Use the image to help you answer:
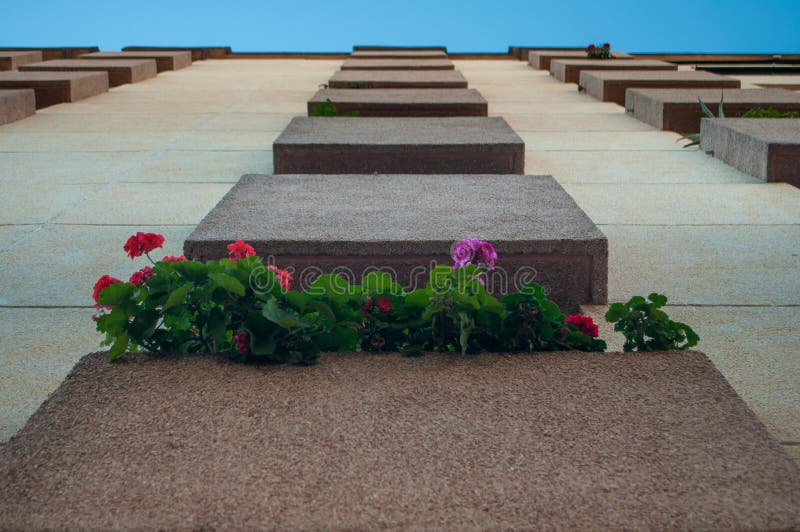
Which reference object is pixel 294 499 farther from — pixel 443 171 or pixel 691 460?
pixel 443 171

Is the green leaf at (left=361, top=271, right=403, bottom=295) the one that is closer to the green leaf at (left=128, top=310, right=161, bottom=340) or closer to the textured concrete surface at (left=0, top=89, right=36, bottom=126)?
the green leaf at (left=128, top=310, right=161, bottom=340)

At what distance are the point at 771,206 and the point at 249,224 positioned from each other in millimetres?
4300

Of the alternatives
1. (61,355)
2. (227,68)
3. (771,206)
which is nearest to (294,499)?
(61,355)

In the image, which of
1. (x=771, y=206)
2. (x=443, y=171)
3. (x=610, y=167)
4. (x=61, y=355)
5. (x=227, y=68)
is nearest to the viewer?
(x=61, y=355)

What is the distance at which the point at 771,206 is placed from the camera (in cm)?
787

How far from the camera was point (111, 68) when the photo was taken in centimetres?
2008

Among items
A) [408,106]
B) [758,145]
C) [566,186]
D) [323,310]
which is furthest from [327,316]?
[408,106]

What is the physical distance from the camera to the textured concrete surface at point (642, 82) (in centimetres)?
1558

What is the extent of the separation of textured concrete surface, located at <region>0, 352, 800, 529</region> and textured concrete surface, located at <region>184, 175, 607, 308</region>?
1645 mm

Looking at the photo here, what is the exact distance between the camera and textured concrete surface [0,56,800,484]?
15.1 feet

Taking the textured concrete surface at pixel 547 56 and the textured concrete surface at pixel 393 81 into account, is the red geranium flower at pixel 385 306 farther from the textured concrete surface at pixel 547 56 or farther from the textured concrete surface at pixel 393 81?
the textured concrete surface at pixel 547 56

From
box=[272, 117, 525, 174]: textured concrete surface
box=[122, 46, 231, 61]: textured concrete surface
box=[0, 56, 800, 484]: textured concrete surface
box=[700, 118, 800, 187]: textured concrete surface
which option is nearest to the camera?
box=[0, 56, 800, 484]: textured concrete surface

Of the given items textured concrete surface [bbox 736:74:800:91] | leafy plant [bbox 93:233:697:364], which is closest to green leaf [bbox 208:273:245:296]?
leafy plant [bbox 93:233:697:364]

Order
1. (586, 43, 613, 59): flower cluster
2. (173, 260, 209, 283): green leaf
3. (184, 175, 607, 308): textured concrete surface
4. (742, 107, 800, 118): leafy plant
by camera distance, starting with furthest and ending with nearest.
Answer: (586, 43, 613, 59): flower cluster → (742, 107, 800, 118): leafy plant → (184, 175, 607, 308): textured concrete surface → (173, 260, 209, 283): green leaf
